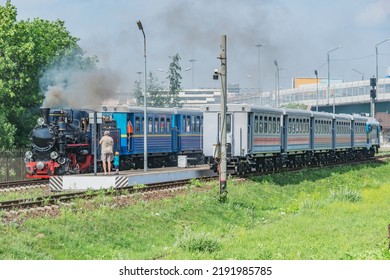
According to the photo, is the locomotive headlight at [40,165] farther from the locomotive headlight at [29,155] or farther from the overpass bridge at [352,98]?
the overpass bridge at [352,98]

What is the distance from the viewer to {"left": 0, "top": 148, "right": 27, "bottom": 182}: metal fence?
3891cm

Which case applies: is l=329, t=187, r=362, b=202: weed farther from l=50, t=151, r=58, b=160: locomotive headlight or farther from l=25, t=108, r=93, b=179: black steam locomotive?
l=50, t=151, r=58, b=160: locomotive headlight

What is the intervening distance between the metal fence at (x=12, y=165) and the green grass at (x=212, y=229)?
12.3 meters

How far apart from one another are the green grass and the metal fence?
40.2 feet

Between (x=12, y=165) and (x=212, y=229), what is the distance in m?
19.1

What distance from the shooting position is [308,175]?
4069 centimetres

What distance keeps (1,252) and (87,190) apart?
11.7m

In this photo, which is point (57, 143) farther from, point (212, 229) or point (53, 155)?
point (212, 229)

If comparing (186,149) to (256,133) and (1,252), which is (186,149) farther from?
(1,252)

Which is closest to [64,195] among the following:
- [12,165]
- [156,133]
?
[12,165]

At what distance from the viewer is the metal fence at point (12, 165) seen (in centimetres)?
3891

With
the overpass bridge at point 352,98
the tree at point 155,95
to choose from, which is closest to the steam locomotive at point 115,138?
the tree at point 155,95

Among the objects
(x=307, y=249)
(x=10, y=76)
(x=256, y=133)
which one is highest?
(x=10, y=76)
